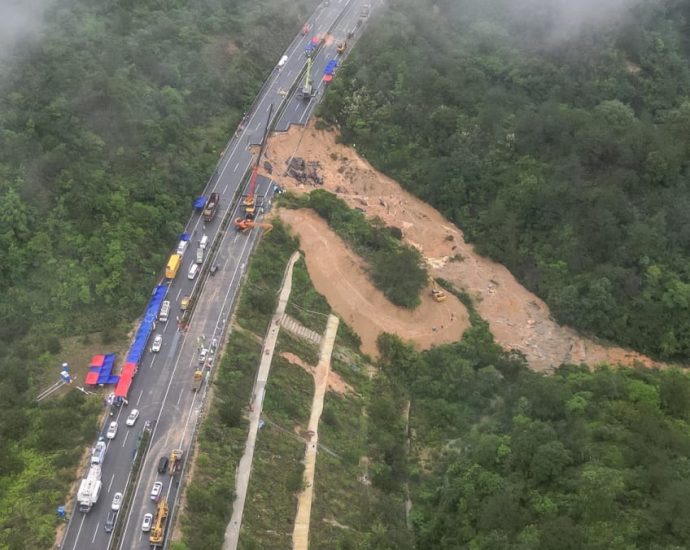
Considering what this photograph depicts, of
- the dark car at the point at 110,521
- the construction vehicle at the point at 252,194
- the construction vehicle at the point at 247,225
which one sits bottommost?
the dark car at the point at 110,521

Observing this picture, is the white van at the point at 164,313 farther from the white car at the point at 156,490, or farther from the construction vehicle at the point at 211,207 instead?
the white car at the point at 156,490

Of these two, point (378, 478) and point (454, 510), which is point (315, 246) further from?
point (454, 510)

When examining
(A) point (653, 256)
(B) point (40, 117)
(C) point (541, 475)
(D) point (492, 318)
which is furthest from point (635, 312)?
(B) point (40, 117)

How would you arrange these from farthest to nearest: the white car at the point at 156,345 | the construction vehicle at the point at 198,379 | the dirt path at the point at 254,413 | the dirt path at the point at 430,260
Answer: the dirt path at the point at 430,260
the white car at the point at 156,345
the construction vehicle at the point at 198,379
the dirt path at the point at 254,413

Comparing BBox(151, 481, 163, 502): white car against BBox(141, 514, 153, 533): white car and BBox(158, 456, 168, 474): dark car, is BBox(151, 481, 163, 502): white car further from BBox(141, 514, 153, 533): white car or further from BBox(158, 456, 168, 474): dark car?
BBox(141, 514, 153, 533): white car

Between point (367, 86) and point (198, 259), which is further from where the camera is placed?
point (367, 86)

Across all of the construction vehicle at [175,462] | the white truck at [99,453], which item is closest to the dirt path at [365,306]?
the construction vehicle at [175,462]
